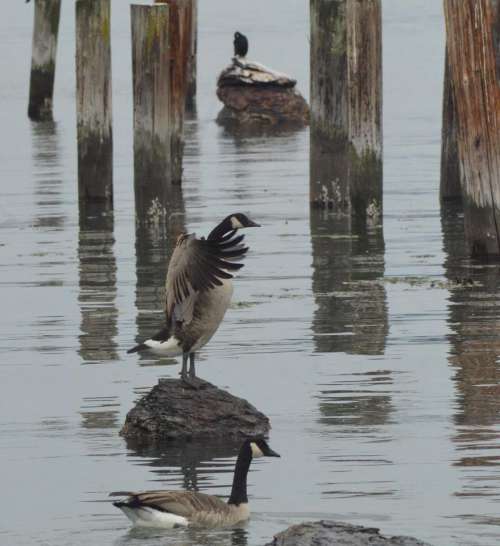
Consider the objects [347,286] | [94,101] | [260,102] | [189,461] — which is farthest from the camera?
[260,102]

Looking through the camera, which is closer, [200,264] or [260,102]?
[200,264]

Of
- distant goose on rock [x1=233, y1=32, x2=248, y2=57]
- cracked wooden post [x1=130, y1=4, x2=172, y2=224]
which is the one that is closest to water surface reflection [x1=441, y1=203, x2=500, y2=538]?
cracked wooden post [x1=130, y1=4, x2=172, y2=224]

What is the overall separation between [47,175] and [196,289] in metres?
17.8

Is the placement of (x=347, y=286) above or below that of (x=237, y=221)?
below

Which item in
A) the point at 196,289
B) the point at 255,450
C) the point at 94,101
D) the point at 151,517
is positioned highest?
the point at 94,101

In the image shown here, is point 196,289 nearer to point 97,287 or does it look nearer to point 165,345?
point 165,345

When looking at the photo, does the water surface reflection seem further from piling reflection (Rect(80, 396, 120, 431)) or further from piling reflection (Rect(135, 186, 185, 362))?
piling reflection (Rect(135, 186, 185, 362))

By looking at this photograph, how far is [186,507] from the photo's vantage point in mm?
8938

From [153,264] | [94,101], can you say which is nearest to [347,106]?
[153,264]

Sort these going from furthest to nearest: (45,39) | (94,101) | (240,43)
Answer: (45,39), (240,43), (94,101)

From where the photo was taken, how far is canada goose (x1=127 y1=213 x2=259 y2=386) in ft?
35.4

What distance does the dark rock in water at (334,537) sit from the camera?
8078mm

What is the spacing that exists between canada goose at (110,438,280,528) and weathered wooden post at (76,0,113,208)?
38.7ft

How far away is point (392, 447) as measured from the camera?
10547 millimetres
